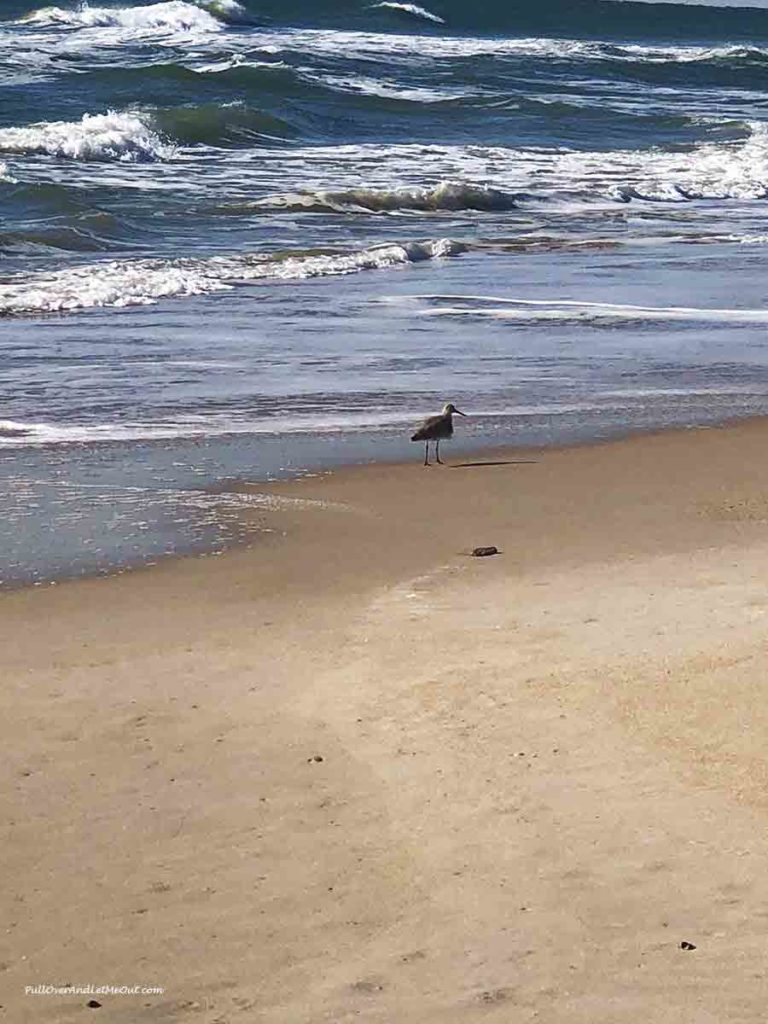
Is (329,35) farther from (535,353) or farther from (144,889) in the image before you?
(144,889)

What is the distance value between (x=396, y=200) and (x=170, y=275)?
7.01 metres

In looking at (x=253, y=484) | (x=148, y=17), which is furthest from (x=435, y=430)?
(x=148, y=17)

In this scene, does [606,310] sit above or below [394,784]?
below

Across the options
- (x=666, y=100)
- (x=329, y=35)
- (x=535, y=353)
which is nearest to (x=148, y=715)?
(x=535, y=353)

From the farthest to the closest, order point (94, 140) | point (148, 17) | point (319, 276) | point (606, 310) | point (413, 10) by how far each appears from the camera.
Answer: point (413, 10) → point (148, 17) → point (94, 140) → point (319, 276) → point (606, 310)

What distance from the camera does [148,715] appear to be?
5.39 meters

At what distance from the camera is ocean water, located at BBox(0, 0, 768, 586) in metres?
9.08

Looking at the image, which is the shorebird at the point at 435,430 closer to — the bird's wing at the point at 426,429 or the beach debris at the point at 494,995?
the bird's wing at the point at 426,429

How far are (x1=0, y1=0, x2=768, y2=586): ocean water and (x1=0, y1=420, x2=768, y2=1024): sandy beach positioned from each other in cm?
98

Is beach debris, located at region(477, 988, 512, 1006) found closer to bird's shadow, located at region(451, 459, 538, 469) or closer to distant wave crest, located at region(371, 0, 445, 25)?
bird's shadow, located at region(451, 459, 538, 469)

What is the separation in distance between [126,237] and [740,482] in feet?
34.4

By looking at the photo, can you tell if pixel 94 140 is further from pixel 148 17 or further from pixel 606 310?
pixel 148 17

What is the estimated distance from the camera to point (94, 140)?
84.9ft

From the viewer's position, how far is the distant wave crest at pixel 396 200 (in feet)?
68.2
